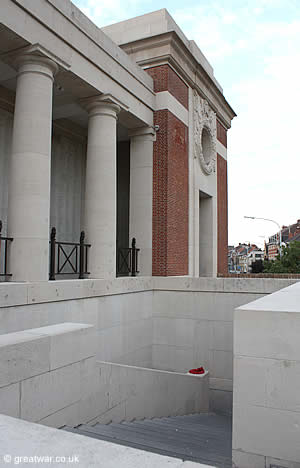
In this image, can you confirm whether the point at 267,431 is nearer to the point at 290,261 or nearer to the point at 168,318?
the point at 168,318

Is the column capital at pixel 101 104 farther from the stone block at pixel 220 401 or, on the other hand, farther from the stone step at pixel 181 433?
the stone block at pixel 220 401

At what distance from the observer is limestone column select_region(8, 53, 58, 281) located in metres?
8.50

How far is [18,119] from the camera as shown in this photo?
8789 millimetres

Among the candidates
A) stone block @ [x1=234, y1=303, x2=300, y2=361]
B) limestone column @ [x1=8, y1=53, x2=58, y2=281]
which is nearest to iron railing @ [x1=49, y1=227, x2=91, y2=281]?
limestone column @ [x1=8, y1=53, x2=58, y2=281]

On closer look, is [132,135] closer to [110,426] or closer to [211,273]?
[211,273]

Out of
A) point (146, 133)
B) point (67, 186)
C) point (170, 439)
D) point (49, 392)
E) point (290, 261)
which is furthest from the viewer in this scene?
point (290, 261)

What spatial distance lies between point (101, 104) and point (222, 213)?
415 inches

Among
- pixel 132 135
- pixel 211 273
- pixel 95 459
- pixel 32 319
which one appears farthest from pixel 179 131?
pixel 95 459

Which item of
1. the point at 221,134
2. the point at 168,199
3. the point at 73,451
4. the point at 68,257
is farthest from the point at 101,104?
the point at 73,451

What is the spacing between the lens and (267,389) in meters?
3.96

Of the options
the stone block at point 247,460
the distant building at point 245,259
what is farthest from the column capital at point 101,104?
the distant building at point 245,259

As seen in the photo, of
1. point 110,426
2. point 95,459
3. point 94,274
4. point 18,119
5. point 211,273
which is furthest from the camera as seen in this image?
point 211,273

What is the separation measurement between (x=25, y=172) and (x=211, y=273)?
38.5ft

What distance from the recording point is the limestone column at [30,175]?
8.50 metres
